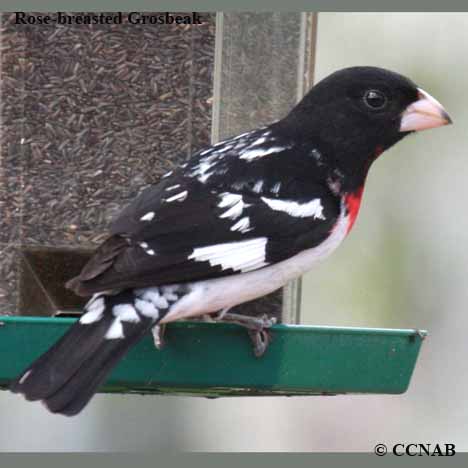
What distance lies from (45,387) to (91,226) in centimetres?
130

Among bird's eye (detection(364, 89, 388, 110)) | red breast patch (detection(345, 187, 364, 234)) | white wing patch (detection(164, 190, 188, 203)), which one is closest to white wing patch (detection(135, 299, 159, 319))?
white wing patch (detection(164, 190, 188, 203))

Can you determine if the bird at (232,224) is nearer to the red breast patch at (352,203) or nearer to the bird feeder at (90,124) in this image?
the red breast patch at (352,203)

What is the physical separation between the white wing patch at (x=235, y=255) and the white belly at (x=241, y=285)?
5 cm

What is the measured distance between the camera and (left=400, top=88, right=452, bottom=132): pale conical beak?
7.42 metres

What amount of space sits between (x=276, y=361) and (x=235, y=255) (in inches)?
17.8

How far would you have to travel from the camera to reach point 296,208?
23.2ft

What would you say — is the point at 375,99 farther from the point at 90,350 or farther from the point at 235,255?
the point at 90,350

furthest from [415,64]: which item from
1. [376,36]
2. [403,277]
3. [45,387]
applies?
[45,387]

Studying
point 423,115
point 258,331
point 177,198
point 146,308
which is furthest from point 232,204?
point 423,115

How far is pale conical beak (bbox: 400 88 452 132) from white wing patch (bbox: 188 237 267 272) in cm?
99

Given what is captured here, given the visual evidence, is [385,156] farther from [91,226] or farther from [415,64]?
[91,226]

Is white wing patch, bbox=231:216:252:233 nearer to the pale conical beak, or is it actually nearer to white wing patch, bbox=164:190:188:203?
white wing patch, bbox=164:190:188:203

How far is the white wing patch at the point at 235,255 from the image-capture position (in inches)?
263

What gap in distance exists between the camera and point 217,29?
25.0ft
